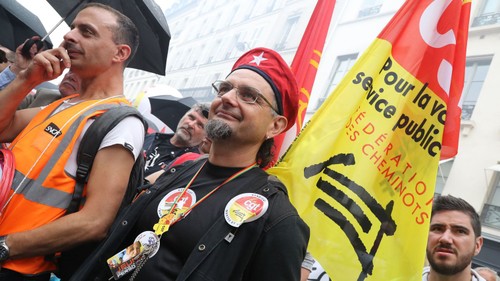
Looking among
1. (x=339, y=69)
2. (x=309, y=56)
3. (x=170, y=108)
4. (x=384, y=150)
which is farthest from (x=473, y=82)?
(x=384, y=150)

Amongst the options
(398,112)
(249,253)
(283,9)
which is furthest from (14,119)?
(283,9)

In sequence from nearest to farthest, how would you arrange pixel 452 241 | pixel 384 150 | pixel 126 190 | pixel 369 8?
1. pixel 126 190
2. pixel 384 150
3. pixel 452 241
4. pixel 369 8

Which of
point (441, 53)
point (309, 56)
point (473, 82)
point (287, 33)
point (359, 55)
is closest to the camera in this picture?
point (441, 53)

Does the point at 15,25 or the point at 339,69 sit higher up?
the point at 339,69

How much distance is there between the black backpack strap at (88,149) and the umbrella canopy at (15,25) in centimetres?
335

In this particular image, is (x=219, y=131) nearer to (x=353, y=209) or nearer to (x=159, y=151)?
(x=353, y=209)

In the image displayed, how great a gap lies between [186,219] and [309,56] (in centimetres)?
258

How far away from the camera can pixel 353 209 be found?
248cm

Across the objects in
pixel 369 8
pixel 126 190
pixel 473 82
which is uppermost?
pixel 369 8

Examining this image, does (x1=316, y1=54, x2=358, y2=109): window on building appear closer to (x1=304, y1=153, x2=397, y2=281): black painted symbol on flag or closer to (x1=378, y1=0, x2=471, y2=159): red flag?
(x1=378, y1=0, x2=471, y2=159): red flag

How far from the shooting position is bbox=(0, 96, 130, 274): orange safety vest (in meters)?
1.89

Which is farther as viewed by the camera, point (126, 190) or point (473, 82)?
point (473, 82)

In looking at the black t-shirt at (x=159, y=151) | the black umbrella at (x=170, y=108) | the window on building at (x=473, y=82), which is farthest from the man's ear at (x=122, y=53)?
the window on building at (x=473, y=82)

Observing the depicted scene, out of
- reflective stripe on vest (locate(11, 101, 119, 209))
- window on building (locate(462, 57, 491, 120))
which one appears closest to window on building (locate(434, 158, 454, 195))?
window on building (locate(462, 57, 491, 120))
